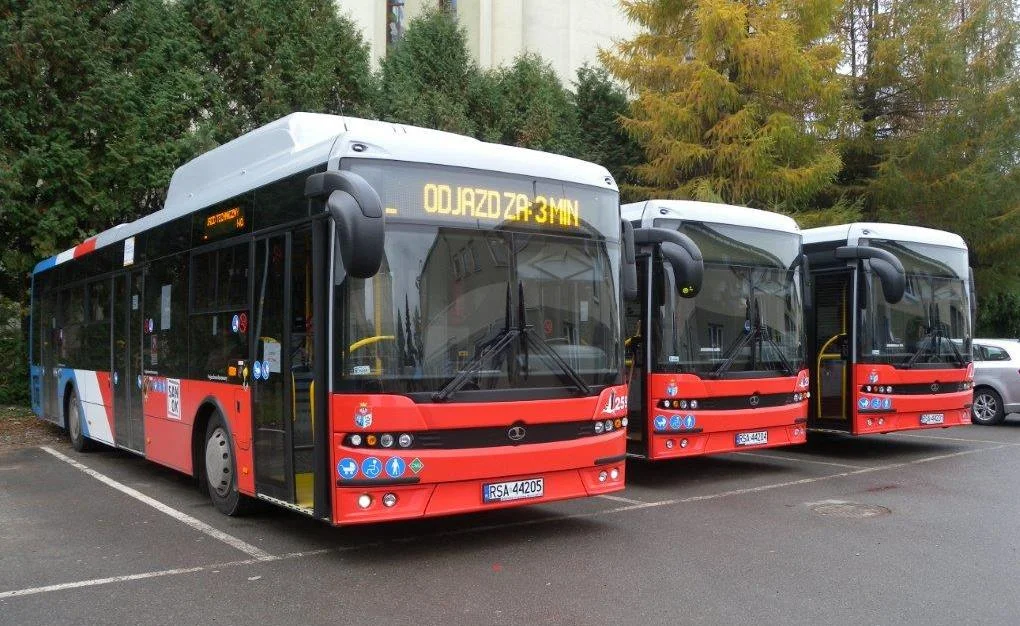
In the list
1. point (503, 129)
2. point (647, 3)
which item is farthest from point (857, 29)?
point (503, 129)

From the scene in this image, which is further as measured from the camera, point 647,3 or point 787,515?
point 647,3

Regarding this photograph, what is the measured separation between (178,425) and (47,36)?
9.32m

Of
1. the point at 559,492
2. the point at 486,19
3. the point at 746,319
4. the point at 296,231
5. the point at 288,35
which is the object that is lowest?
the point at 559,492

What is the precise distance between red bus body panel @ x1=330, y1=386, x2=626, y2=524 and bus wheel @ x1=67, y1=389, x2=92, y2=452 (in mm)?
8138

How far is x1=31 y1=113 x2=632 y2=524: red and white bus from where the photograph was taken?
658cm

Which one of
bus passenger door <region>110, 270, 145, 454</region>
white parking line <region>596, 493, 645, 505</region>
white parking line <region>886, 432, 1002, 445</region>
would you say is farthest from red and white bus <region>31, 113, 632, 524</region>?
white parking line <region>886, 432, 1002, 445</region>

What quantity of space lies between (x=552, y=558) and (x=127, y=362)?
21.0ft

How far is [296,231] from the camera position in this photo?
722 centimetres

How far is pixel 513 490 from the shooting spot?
23.3 ft

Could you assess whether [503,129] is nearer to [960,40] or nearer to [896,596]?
[960,40]

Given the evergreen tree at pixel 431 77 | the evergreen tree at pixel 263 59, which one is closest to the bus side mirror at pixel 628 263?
the evergreen tree at pixel 263 59

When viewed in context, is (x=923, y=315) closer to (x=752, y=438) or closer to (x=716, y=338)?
(x=752, y=438)

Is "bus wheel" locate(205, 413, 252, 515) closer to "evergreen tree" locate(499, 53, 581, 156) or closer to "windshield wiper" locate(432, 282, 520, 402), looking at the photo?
"windshield wiper" locate(432, 282, 520, 402)

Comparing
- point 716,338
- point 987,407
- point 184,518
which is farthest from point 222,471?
point 987,407
